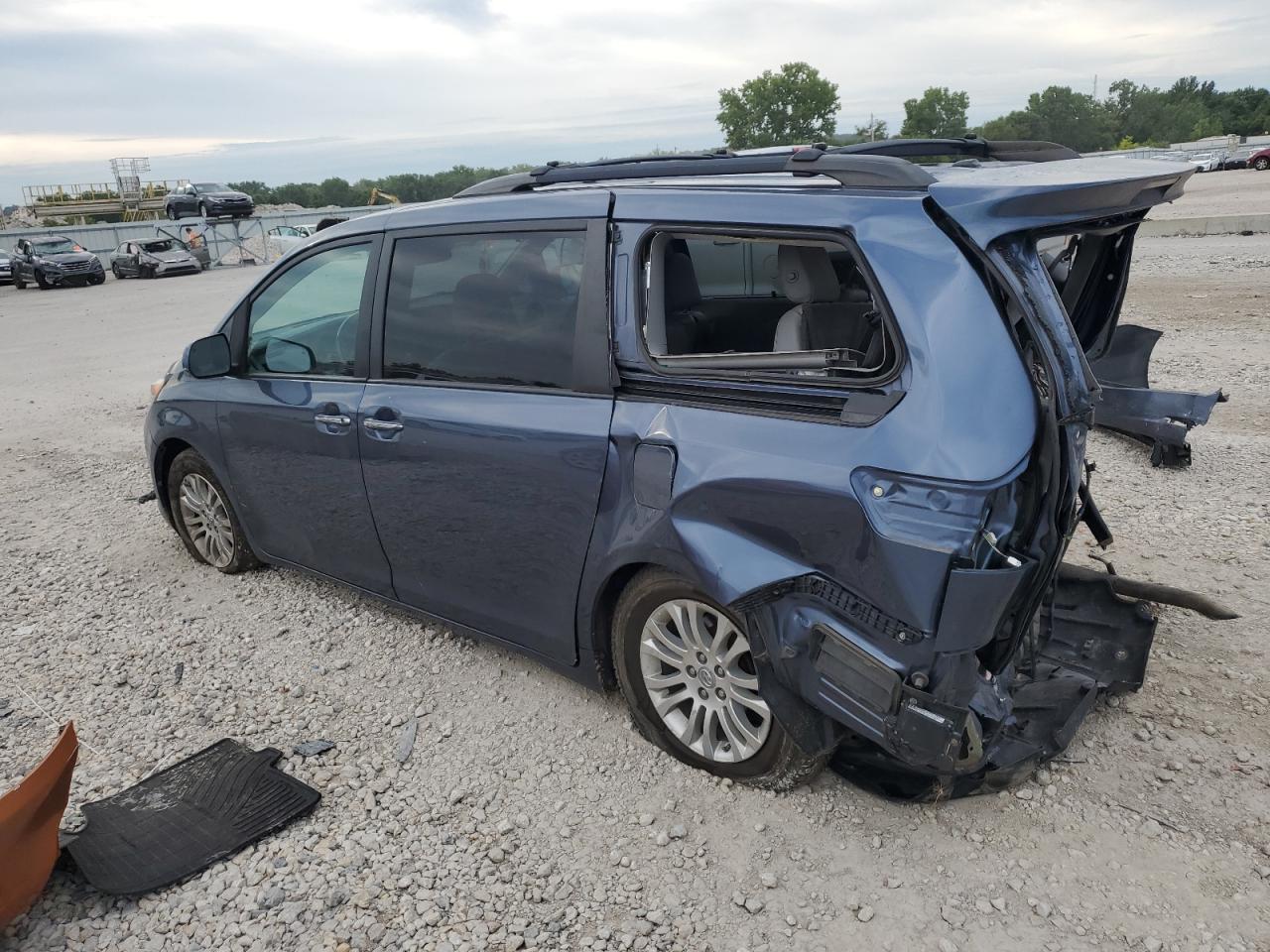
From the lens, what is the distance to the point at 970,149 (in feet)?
12.0

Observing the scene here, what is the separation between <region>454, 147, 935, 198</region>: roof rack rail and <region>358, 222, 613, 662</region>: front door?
368 mm

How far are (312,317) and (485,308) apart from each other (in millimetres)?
1180

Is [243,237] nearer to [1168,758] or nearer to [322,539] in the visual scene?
[322,539]

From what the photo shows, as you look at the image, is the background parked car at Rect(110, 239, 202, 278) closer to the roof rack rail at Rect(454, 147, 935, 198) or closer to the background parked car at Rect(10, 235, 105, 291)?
the background parked car at Rect(10, 235, 105, 291)

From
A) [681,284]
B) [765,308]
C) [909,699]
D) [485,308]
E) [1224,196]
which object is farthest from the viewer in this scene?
[1224,196]

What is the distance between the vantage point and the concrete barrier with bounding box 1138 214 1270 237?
1744 centimetres

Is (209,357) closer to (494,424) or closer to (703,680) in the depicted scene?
(494,424)

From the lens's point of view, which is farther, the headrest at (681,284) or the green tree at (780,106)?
the green tree at (780,106)

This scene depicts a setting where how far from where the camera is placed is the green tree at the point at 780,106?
99.2m

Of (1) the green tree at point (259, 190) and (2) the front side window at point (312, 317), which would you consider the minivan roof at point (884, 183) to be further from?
(1) the green tree at point (259, 190)

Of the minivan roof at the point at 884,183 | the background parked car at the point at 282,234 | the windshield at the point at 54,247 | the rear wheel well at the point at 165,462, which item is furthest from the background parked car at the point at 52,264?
the minivan roof at the point at 884,183

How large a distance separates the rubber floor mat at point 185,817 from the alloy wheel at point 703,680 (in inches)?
49.8

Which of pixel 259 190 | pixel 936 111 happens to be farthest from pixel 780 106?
pixel 259 190

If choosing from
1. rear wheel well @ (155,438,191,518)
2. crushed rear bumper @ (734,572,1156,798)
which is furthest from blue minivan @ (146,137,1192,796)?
rear wheel well @ (155,438,191,518)
